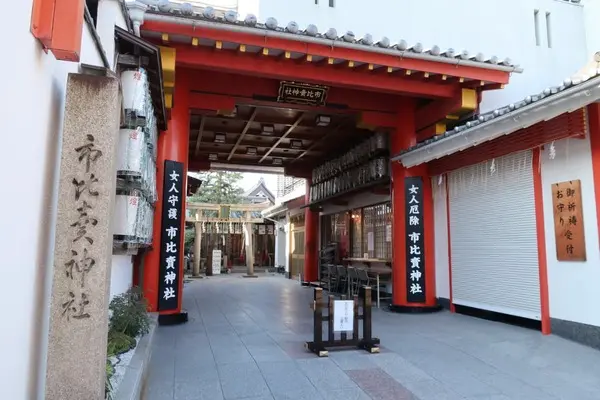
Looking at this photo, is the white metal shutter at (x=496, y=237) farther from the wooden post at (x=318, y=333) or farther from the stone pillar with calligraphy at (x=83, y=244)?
the stone pillar with calligraphy at (x=83, y=244)

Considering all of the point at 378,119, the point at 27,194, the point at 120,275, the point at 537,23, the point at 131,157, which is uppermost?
the point at 537,23

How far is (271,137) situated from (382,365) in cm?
877

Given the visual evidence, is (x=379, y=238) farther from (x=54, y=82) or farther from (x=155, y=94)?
(x=54, y=82)

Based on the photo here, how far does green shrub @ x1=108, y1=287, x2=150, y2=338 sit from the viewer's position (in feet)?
15.7

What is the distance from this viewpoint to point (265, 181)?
36156 millimetres

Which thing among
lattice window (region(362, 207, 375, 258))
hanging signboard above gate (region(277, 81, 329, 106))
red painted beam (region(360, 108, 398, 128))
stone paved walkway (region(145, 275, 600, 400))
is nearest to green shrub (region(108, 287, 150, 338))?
stone paved walkway (region(145, 275, 600, 400))

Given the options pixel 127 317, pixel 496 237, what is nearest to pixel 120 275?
pixel 127 317

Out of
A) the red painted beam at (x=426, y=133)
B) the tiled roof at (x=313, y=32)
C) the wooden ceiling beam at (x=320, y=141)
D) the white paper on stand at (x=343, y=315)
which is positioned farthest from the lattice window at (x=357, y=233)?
the white paper on stand at (x=343, y=315)

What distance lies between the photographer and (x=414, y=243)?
9.02m

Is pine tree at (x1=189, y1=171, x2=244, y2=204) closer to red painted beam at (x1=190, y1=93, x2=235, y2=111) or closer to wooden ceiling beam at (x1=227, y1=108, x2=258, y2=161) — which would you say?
wooden ceiling beam at (x1=227, y1=108, x2=258, y2=161)

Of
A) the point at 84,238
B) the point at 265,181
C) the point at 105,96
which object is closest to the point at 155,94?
the point at 105,96

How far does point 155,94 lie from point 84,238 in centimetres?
389

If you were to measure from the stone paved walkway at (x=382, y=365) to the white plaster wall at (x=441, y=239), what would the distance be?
1.31 m

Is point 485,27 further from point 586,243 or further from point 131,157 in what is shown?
point 131,157
